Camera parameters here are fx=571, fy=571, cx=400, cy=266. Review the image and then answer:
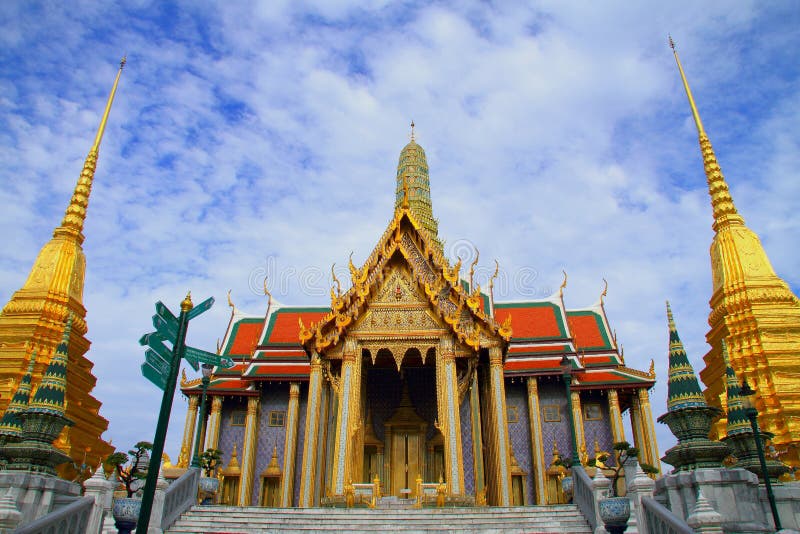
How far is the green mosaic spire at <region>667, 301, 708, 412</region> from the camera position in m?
8.19

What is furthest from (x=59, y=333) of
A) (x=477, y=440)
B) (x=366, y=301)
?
A: (x=477, y=440)

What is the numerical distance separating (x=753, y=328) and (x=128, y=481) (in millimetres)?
23960

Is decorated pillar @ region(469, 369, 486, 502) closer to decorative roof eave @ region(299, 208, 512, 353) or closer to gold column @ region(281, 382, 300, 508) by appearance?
decorative roof eave @ region(299, 208, 512, 353)

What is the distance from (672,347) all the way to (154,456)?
770 centimetres

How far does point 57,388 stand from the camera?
10.3 m

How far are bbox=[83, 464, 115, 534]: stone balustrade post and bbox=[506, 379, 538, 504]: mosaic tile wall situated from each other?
13200 mm

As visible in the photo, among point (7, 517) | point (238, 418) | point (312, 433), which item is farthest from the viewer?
point (238, 418)

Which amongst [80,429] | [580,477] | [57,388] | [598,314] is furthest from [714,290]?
[80,429]

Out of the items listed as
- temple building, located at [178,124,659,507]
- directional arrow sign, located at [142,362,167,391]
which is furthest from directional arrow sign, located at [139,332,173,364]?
temple building, located at [178,124,659,507]

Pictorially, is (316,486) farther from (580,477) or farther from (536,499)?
(580,477)

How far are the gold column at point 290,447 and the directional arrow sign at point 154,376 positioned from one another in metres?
14.5

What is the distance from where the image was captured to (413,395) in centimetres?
1855

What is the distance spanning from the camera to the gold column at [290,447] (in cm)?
1855

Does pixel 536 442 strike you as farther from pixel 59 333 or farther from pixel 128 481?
pixel 59 333
